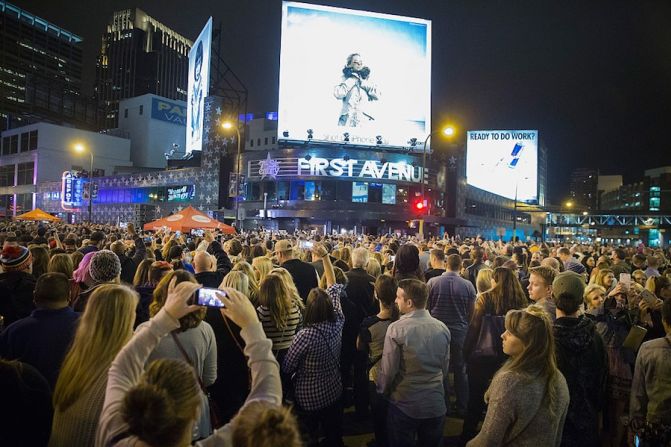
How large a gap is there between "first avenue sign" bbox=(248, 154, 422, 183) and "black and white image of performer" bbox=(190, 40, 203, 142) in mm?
15898

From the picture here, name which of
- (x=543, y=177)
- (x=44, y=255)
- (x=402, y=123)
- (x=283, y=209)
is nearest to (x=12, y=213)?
(x=283, y=209)

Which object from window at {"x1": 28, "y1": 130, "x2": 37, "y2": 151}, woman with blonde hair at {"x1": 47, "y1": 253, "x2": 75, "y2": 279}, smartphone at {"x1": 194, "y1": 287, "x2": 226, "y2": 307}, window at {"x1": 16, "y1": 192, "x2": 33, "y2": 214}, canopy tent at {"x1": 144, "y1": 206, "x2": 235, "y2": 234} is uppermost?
window at {"x1": 28, "y1": 130, "x2": 37, "y2": 151}

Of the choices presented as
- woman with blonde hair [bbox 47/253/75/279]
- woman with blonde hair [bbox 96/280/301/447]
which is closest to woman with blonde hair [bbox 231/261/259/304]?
woman with blonde hair [bbox 47/253/75/279]

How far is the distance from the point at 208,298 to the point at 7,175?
98.3m

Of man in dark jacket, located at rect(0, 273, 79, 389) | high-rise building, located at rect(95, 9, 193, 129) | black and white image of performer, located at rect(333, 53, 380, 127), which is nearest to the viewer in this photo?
man in dark jacket, located at rect(0, 273, 79, 389)

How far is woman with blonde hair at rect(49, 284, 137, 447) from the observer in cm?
248

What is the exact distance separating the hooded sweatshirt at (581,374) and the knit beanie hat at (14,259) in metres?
6.45

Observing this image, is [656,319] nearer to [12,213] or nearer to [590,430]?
[590,430]

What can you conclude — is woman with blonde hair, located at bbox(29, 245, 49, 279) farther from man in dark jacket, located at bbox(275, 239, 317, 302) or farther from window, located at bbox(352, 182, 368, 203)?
window, located at bbox(352, 182, 368, 203)

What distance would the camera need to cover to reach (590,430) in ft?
12.0

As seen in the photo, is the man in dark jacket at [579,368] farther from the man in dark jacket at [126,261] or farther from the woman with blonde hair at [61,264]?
the man in dark jacket at [126,261]

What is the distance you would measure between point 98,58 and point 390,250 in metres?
200

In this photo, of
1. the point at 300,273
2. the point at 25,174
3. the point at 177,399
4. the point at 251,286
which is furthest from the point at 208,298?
the point at 25,174

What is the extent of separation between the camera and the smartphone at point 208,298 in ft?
7.61
